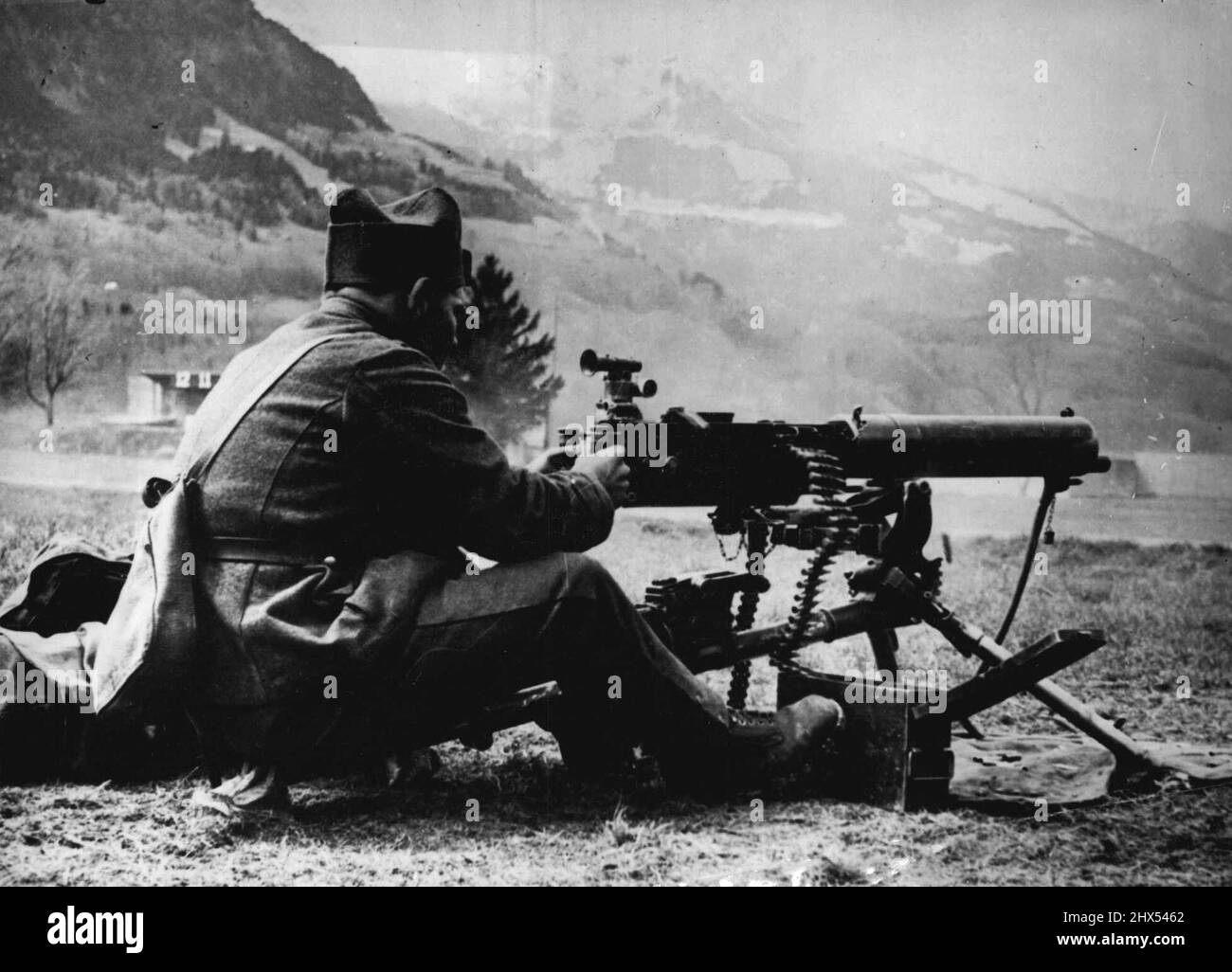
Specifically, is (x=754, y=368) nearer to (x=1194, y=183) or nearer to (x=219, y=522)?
(x=1194, y=183)

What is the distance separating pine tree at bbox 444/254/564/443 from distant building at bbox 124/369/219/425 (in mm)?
1856

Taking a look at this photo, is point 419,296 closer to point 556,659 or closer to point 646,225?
point 556,659

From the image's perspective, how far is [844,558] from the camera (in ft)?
31.6

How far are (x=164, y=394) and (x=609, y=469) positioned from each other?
5107mm

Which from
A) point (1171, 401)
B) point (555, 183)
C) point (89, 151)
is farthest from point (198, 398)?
point (1171, 401)

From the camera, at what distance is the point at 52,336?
696 centimetres

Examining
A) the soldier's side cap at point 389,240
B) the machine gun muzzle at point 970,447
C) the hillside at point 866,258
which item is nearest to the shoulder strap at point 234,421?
the soldier's side cap at point 389,240

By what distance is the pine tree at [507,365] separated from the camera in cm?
850

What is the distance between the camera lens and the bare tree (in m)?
6.93

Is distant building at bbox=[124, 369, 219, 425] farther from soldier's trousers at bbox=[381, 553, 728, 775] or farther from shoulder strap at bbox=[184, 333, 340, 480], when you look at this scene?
soldier's trousers at bbox=[381, 553, 728, 775]

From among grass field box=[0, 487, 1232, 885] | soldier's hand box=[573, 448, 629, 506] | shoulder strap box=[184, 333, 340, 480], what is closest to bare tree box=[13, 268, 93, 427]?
grass field box=[0, 487, 1232, 885]

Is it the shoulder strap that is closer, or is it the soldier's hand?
the shoulder strap

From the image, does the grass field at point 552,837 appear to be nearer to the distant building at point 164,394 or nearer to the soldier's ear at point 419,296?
the soldier's ear at point 419,296

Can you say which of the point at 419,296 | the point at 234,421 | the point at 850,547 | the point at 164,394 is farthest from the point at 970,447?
the point at 164,394
